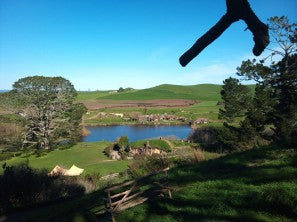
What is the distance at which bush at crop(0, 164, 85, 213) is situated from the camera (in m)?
15.9

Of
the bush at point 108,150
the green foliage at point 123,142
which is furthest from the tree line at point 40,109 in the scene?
the green foliage at point 123,142

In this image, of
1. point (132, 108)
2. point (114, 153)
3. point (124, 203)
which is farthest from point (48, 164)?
point (132, 108)

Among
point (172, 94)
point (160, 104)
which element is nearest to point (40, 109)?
point (160, 104)

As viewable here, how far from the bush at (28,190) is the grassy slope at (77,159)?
48.0ft

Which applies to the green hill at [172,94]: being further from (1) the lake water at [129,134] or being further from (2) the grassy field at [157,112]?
(1) the lake water at [129,134]

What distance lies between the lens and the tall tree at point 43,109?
53.2 meters

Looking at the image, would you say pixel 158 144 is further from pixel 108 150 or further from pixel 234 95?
pixel 234 95

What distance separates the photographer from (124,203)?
A: 8742 millimetres

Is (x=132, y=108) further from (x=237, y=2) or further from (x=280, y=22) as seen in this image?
(x=237, y=2)

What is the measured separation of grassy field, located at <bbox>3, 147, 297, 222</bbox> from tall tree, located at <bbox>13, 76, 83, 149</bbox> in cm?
4489

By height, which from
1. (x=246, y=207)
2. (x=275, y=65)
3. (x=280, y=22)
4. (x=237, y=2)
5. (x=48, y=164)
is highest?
(x=280, y=22)

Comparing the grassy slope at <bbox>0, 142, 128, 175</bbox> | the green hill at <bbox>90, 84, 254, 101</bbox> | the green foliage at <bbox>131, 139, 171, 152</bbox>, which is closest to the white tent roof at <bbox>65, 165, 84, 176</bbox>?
the grassy slope at <bbox>0, 142, 128, 175</bbox>

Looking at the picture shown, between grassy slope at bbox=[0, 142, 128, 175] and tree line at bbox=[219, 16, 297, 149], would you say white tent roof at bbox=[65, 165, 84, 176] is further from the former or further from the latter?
tree line at bbox=[219, 16, 297, 149]

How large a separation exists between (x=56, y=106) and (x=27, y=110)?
5177 millimetres
